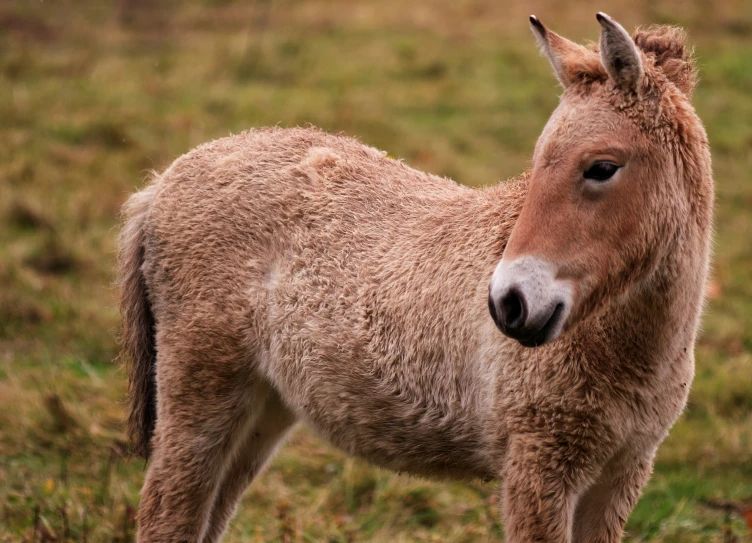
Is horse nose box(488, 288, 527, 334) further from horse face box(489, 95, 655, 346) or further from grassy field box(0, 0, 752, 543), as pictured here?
grassy field box(0, 0, 752, 543)

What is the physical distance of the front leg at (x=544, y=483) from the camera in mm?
3254

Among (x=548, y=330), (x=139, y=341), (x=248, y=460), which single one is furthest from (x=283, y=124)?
(x=548, y=330)

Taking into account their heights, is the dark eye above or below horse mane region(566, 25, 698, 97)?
below

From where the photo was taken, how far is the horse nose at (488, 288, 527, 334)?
2.82m

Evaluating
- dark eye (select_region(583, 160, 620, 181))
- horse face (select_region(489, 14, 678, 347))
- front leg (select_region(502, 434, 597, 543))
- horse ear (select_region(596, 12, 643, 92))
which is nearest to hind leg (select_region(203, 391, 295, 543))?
front leg (select_region(502, 434, 597, 543))

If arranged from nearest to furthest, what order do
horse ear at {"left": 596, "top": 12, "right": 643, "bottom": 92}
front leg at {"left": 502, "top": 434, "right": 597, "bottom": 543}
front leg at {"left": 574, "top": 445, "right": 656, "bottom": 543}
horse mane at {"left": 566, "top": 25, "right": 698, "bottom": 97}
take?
horse ear at {"left": 596, "top": 12, "right": 643, "bottom": 92}
horse mane at {"left": 566, "top": 25, "right": 698, "bottom": 97}
front leg at {"left": 502, "top": 434, "right": 597, "bottom": 543}
front leg at {"left": 574, "top": 445, "right": 656, "bottom": 543}

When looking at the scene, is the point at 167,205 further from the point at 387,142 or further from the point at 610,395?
the point at 387,142

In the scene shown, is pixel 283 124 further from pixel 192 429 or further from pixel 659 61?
pixel 659 61

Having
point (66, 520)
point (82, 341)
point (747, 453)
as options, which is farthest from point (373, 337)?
point (82, 341)

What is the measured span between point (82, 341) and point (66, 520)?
2.93 m

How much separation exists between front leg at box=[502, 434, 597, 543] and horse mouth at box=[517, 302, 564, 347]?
0.51 m

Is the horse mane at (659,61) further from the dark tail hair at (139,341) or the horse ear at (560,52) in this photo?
the dark tail hair at (139,341)

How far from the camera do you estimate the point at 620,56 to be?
3.02 meters

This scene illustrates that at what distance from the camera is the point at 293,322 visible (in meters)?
4.00
